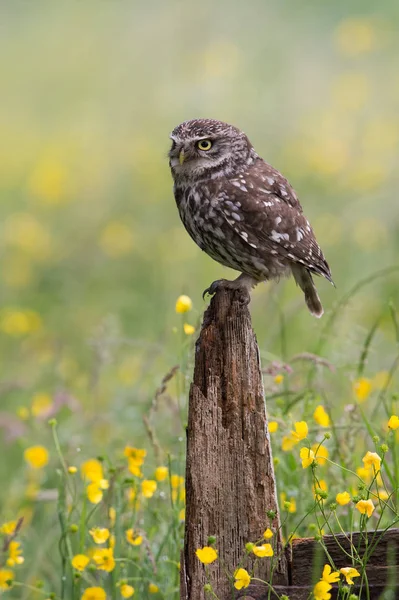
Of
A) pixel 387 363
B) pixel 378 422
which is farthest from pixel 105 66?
pixel 378 422

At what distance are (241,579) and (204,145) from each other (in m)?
1.94

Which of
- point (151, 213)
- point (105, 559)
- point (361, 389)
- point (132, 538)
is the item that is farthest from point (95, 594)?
point (151, 213)

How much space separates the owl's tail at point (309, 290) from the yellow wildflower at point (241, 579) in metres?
1.98

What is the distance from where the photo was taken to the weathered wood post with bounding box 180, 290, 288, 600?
2602 millimetres

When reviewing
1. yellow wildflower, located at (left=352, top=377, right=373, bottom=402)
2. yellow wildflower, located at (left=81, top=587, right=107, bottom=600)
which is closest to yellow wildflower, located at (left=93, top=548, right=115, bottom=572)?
yellow wildflower, located at (left=81, top=587, right=107, bottom=600)

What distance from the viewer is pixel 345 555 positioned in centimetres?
259

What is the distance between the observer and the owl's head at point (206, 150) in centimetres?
389

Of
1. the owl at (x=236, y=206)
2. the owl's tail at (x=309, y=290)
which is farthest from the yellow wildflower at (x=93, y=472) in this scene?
the owl's tail at (x=309, y=290)

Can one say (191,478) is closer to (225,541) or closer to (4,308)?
(225,541)

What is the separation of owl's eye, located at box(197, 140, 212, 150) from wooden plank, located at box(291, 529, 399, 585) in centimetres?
177

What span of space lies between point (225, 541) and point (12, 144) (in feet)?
30.6

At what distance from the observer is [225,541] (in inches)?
103

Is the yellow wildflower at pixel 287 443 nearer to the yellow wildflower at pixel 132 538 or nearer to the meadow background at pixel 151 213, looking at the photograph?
the meadow background at pixel 151 213

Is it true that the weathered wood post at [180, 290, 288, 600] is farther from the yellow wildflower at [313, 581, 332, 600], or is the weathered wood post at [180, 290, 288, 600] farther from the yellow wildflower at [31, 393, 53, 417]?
the yellow wildflower at [31, 393, 53, 417]
